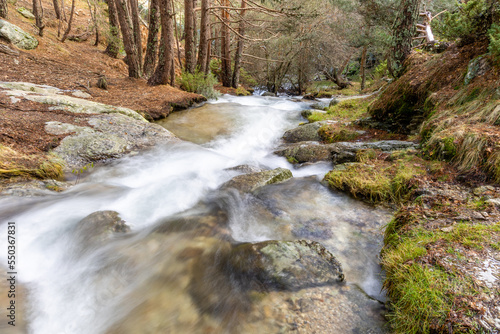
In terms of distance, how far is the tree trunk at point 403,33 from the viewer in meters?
6.88

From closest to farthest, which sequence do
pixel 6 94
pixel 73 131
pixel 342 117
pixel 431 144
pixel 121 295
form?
pixel 121 295 < pixel 431 144 < pixel 73 131 < pixel 6 94 < pixel 342 117

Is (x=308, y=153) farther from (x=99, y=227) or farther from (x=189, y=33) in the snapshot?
(x=189, y=33)

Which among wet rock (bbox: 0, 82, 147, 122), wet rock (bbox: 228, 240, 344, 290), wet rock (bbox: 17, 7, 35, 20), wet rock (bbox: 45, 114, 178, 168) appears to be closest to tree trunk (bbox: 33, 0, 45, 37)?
wet rock (bbox: 17, 7, 35, 20)

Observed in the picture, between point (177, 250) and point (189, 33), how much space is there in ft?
38.1

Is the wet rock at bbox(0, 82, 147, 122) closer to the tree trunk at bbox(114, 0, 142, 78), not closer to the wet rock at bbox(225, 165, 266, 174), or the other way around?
the wet rock at bbox(225, 165, 266, 174)

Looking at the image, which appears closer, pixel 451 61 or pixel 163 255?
pixel 163 255

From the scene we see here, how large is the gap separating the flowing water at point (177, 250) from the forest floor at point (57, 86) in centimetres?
113

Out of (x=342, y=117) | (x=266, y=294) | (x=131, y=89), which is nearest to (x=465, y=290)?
(x=266, y=294)

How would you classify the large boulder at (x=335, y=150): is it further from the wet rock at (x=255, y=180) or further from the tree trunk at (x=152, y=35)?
the tree trunk at (x=152, y=35)

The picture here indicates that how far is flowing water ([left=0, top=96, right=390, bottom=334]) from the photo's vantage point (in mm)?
2283

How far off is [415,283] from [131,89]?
35.7ft

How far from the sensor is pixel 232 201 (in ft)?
14.3

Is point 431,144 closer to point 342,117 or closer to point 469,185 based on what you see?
point 469,185

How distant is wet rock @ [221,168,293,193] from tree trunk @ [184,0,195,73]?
969cm
